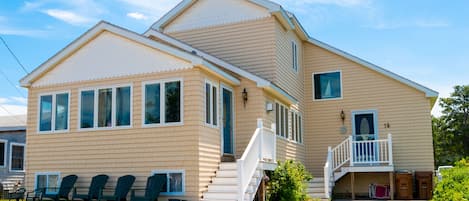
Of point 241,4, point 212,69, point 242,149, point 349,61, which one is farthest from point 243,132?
point 349,61

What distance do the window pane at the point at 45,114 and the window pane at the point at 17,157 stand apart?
1182cm

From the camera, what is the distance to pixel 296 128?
18828mm

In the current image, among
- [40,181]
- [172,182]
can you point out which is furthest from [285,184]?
[40,181]

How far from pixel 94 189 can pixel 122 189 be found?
33.8 inches

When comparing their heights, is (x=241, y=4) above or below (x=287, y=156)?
above

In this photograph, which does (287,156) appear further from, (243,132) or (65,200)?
(65,200)

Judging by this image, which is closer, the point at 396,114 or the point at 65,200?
the point at 65,200

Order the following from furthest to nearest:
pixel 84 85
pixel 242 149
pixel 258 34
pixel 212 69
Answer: pixel 258 34 < pixel 242 149 < pixel 84 85 < pixel 212 69

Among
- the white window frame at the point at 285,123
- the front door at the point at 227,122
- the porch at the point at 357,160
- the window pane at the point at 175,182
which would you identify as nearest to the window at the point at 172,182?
the window pane at the point at 175,182

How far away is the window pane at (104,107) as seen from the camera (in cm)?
1367

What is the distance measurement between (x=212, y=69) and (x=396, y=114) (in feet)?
29.4

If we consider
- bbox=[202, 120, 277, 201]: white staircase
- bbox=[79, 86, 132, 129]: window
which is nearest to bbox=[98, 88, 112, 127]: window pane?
bbox=[79, 86, 132, 129]: window

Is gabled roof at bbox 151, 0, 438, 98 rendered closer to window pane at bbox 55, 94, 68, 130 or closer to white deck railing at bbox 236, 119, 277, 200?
window pane at bbox 55, 94, 68, 130

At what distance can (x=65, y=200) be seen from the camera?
13.3 metres
